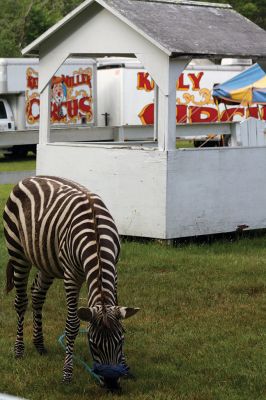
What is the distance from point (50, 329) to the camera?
8.87 meters

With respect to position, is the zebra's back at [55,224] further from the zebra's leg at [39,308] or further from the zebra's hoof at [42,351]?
the zebra's hoof at [42,351]

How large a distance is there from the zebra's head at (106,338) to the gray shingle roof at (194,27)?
6.80 metres

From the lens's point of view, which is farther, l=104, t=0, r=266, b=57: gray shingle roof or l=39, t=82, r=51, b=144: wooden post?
l=39, t=82, r=51, b=144: wooden post

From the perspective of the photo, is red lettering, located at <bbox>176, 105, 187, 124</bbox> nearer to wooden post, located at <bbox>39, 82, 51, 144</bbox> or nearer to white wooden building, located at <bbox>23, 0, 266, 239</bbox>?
white wooden building, located at <bbox>23, 0, 266, 239</bbox>

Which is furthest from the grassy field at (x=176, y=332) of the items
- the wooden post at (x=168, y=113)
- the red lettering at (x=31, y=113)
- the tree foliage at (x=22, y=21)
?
the tree foliage at (x=22, y=21)

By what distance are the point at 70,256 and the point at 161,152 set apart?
233 inches

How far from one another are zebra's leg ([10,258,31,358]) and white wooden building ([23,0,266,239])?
506 centimetres

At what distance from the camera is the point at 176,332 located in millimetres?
8711

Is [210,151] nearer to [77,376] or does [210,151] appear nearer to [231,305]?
[231,305]

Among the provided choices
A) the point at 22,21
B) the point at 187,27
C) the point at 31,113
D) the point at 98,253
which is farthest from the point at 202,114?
the point at 98,253

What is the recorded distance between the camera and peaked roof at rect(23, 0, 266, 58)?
42.8ft

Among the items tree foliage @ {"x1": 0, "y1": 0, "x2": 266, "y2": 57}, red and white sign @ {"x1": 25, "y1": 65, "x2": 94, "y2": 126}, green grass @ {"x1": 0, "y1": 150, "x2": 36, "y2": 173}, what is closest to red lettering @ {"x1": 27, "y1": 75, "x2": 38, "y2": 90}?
red and white sign @ {"x1": 25, "y1": 65, "x2": 94, "y2": 126}

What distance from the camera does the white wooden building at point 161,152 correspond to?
42.4 feet

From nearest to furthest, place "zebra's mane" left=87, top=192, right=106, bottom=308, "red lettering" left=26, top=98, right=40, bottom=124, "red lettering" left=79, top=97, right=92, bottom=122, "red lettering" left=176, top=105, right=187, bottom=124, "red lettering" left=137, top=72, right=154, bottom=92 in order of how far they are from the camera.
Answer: "zebra's mane" left=87, top=192, right=106, bottom=308, "red lettering" left=26, top=98, right=40, bottom=124, "red lettering" left=79, top=97, right=92, bottom=122, "red lettering" left=137, top=72, right=154, bottom=92, "red lettering" left=176, top=105, right=187, bottom=124
